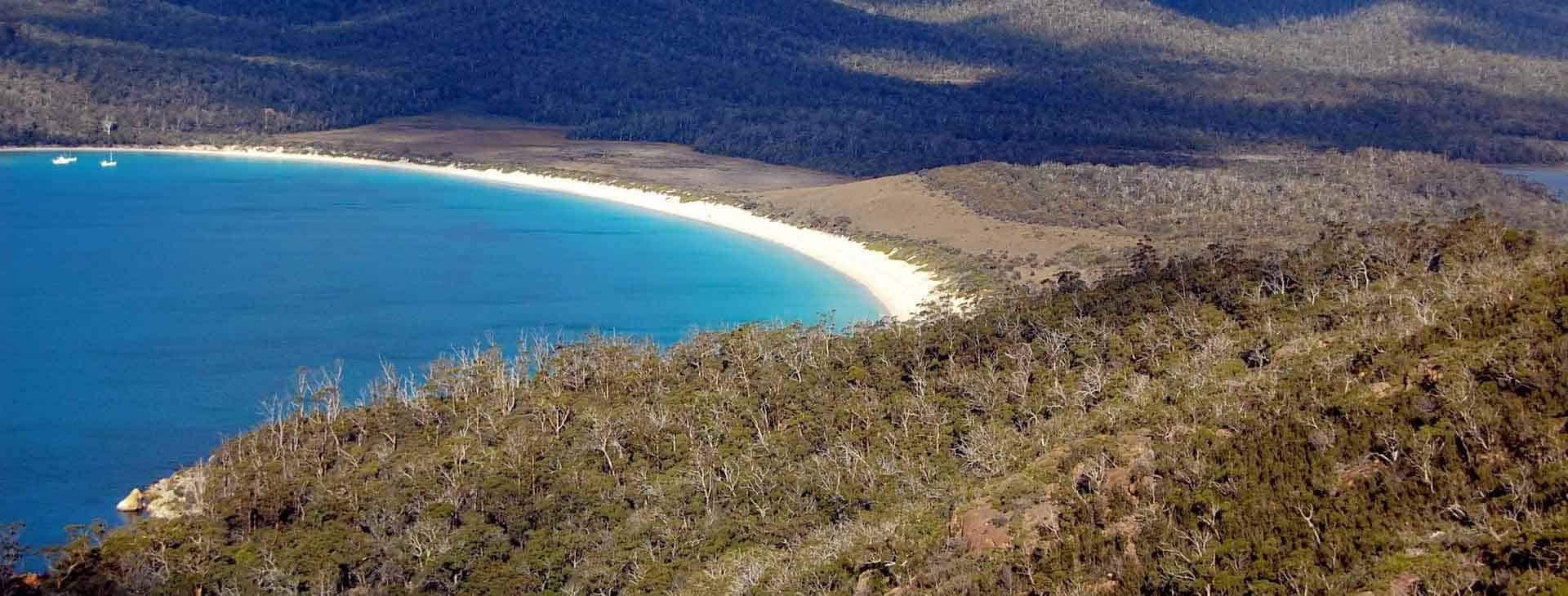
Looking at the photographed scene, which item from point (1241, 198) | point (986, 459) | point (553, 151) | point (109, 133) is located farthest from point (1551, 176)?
point (109, 133)

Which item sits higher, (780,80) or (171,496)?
(780,80)

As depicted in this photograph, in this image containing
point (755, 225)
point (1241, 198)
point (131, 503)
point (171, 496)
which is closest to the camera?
point (131, 503)

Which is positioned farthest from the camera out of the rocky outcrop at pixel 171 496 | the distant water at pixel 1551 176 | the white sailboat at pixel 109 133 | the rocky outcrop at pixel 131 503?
the white sailboat at pixel 109 133

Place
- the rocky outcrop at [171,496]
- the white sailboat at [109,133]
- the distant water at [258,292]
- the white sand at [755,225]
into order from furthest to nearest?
1. the white sailboat at [109,133]
2. the white sand at [755,225]
3. the distant water at [258,292]
4. the rocky outcrop at [171,496]

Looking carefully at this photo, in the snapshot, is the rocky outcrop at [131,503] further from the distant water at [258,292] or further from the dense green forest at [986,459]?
the dense green forest at [986,459]

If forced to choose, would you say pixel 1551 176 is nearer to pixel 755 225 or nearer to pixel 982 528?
pixel 755 225

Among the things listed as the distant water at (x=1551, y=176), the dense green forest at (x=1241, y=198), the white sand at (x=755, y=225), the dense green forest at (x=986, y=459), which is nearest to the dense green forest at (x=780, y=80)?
the distant water at (x=1551, y=176)

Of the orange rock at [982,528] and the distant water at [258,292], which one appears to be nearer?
the orange rock at [982,528]
